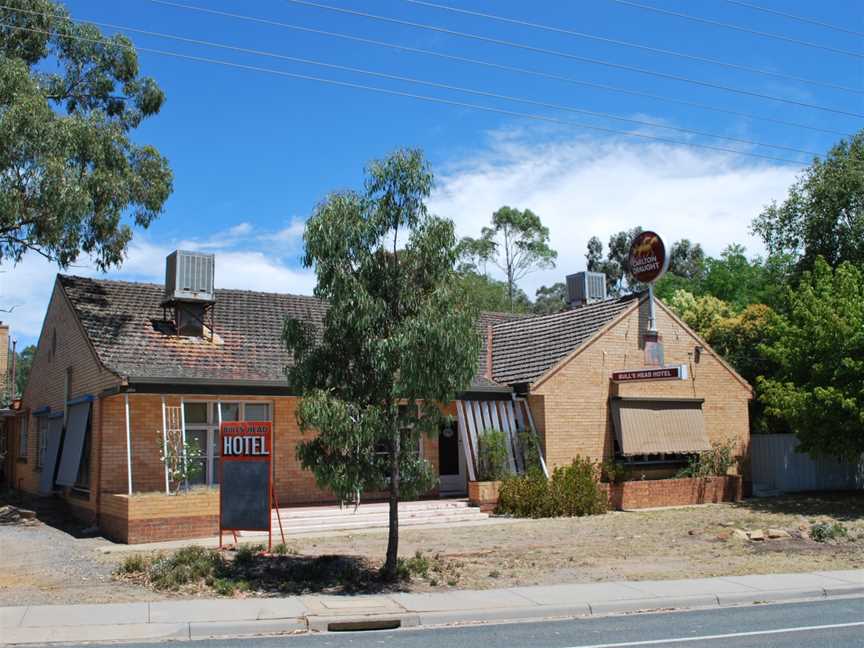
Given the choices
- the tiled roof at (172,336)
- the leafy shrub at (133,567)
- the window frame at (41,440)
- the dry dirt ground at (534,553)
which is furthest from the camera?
the window frame at (41,440)

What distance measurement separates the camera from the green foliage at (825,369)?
798 inches

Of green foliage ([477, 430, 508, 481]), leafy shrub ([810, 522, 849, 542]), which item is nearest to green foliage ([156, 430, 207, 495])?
green foliage ([477, 430, 508, 481])

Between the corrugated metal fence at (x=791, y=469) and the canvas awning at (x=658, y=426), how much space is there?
2.87 m

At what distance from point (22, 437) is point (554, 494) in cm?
1737

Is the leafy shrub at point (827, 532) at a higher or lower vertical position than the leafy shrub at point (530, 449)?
lower

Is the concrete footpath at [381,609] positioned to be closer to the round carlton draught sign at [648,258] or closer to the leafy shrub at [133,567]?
the leafy shrub at [133,567]

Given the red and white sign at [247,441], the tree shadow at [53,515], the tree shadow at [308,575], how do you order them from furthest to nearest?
the tree shadow at [53,515], the red and white sign at [247,441], the tree shadow at [308,575]

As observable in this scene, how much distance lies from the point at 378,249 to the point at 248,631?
568 cm

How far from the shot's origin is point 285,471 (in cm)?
1944

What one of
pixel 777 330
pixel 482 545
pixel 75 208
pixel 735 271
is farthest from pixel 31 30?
pixel 735 271

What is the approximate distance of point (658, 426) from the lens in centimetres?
2273

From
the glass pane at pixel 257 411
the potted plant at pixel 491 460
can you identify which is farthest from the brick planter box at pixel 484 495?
the glass pane at pixel 257 411

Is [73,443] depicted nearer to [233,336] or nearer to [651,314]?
[233,336]

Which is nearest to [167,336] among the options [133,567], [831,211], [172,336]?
[172,336]
